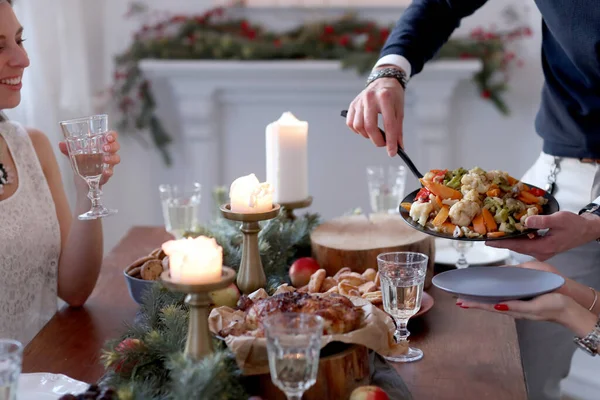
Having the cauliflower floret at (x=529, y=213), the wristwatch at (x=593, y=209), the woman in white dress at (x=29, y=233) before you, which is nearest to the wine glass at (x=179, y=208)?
the woman in white dress at (x=29, y=233)

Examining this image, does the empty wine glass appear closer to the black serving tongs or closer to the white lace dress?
the black serving tongs

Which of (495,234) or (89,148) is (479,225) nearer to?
(495,234)

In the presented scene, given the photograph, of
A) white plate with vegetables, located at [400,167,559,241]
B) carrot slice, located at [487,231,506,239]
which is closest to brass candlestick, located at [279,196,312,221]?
white plate with vegetables, located at [400,167,559,241]

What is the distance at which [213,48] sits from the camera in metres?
3.53

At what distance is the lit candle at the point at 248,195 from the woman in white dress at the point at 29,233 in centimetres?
45

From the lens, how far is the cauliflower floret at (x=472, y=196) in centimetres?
146

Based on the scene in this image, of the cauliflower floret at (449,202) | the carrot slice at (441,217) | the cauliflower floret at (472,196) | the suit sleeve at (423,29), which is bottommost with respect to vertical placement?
the carrot slice at (441,217)

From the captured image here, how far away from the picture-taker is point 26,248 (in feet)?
5.74

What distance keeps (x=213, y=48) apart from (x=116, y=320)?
7.32ft

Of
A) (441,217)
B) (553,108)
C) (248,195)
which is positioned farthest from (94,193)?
(553,108)

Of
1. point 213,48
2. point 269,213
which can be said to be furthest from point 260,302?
point 213,48

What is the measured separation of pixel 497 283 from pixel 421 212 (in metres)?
0.23

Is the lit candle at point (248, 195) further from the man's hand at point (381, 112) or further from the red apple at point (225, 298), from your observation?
the man's hand at point (381, 112)

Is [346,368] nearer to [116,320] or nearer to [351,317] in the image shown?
[351,317]
